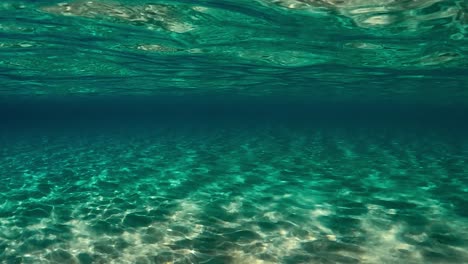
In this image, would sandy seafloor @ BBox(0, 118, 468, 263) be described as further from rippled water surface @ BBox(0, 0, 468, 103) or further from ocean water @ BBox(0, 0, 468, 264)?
rippled water surface @ BBox(0, 0, 468, 103)

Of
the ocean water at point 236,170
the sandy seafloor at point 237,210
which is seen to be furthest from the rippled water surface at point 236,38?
the sandy seafloor at point 237,210

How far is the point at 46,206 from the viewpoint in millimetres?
10836

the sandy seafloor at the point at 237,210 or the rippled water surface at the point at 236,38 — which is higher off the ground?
the rippled water surface at the point at 236,38

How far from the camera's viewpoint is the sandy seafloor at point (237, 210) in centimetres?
767

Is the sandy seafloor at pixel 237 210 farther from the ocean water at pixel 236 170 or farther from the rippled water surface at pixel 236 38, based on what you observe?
the rippled water surface at pixel 236 38

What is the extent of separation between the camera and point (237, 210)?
10289 mm

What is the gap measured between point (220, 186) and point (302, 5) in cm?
691

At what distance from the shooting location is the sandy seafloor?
7.67m

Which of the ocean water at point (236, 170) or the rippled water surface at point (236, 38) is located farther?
the rippled water surface at point (236, 38)

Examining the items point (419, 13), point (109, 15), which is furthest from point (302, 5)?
point (109, 15)

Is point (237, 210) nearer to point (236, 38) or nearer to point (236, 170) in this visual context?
point (236, 170)

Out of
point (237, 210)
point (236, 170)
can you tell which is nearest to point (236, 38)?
point (236, 170)

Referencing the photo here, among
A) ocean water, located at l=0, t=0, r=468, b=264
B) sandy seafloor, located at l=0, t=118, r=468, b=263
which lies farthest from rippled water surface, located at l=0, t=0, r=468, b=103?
sandy seafloor, located at l=0, t=118, r=468, b=263

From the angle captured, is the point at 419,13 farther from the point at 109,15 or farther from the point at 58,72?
Answer: the point at 58,72
